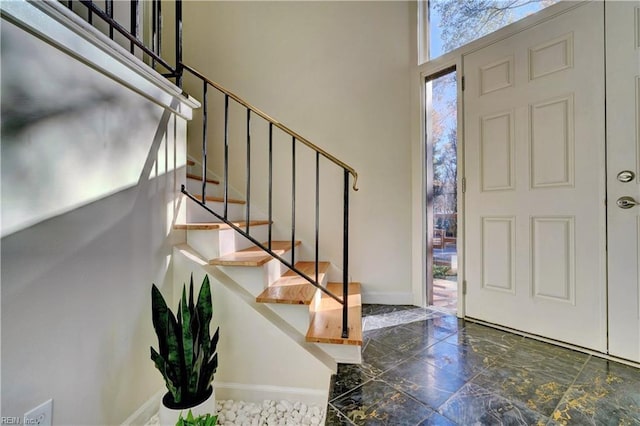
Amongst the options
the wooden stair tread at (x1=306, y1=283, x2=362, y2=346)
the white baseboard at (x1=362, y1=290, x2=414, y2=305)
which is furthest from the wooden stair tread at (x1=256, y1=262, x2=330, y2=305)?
the white baseboard at (x1=362, y1=290, x2=414, y2=305)

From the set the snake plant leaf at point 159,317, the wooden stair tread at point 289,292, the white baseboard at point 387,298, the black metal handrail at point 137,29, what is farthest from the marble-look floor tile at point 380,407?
the black metal handrail at point 137,29

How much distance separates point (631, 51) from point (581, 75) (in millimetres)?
210

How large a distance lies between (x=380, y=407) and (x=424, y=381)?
311 millimetres

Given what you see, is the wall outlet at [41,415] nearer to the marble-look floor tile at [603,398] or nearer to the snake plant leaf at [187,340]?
the snake plant leaf at [187,340]

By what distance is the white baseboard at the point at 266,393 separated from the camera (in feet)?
4.42

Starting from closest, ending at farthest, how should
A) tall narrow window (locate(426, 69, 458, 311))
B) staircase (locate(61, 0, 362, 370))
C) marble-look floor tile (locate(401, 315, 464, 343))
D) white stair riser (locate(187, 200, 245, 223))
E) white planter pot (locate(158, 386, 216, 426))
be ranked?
1. white planter pot (locate(158, 386, 216, 426))
2. staircase (locate(61, 0, 362, 370))
3. white stair riser (locate(187, 200, 245, 223))
4. marble-look floor tile (locate(401, 315, 464, 343))
5. tall narrow window (locate(426, 69, 458, 311))

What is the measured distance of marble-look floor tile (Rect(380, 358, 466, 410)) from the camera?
1248 mm

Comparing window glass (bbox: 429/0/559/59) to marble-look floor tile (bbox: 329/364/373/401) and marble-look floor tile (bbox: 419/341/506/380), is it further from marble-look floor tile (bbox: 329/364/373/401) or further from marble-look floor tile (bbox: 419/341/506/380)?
marble-look floor tile (bbox: 329/364/373/401)

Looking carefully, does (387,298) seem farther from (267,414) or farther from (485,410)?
(267,414)

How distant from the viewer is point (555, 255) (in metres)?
1.76

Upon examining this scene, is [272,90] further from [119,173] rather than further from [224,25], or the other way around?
[119,173]

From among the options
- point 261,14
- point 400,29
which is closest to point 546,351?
point 400,29

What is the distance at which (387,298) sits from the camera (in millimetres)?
2475

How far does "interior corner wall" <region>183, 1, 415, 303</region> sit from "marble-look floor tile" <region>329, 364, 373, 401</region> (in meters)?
1.06
